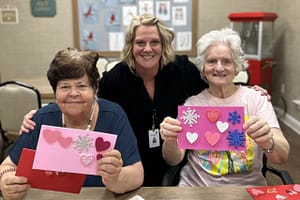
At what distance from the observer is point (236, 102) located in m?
1.74

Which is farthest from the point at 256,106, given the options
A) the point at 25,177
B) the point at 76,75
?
the point at 25,177

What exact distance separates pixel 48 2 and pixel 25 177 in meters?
4.37

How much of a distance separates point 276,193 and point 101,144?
0.66m

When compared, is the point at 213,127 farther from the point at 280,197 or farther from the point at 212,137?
the point at 280,197

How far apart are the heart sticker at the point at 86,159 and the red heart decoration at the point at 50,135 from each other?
103 millimetres

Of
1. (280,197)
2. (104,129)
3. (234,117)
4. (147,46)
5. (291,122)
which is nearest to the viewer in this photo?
(280,197)

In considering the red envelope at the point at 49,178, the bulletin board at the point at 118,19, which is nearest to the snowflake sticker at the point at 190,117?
the red envelope at the point at 49,178

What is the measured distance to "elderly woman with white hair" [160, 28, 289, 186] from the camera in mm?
1663

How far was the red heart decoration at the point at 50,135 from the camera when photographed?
117 centimetres

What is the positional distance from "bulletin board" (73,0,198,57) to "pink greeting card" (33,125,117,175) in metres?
4.09

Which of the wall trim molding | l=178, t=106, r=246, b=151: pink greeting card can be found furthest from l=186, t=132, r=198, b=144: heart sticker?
the wall trim molding

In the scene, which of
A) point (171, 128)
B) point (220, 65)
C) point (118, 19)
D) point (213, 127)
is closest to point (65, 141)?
point (171, 128)

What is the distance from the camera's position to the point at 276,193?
1.30m

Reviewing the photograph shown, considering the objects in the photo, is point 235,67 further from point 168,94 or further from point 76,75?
point 76,75
